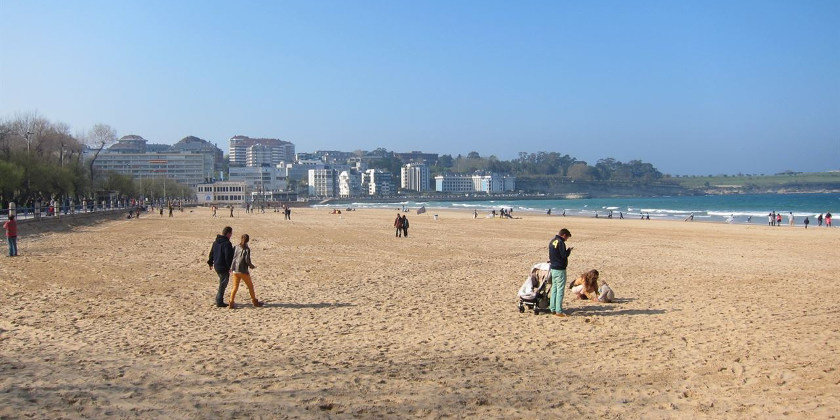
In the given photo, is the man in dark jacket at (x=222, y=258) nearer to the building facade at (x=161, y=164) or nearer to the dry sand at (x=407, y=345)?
the dry sand at (x=407, y=345)

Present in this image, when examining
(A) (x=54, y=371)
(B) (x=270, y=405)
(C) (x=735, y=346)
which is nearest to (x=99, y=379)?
(A) (x=54, y=371)

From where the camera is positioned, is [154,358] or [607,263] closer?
[154,358]

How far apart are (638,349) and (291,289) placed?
7042 mm

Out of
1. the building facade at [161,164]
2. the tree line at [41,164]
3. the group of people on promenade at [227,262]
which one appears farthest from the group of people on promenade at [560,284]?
the building facade at [161,164]

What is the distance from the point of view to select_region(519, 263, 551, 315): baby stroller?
9906 millimetres

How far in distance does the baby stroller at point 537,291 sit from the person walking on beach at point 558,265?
17 centimetres

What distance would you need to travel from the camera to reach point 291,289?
41.8ft

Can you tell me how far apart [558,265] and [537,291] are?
0.72 metres

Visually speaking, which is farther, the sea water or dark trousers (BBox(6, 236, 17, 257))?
the sea water

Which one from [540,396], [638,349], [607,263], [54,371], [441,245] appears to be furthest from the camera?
[441,245]

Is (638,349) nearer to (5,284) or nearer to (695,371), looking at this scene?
(695,371)

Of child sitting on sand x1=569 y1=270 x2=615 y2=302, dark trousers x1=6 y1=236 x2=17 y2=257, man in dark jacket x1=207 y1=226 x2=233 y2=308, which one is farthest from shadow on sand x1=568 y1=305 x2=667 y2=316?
dark trousers x1=6 y1=236 x2=17 y2=257

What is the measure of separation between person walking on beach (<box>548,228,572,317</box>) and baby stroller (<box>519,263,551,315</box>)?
0.17 m

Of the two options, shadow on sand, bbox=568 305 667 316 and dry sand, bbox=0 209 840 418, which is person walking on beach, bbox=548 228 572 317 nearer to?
dry sand, bbox=0 209 840 418
